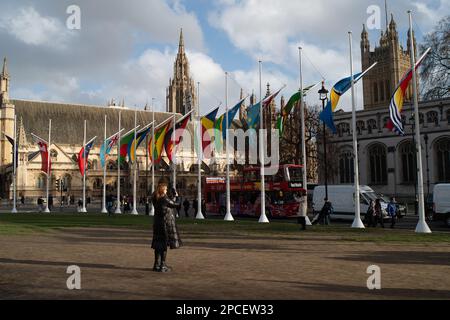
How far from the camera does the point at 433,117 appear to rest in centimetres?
5678

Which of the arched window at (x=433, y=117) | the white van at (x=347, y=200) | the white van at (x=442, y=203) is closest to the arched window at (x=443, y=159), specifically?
the arched window at (x=433, y=117)

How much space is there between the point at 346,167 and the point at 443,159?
42.7 ft

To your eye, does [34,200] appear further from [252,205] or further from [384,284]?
[384,284]

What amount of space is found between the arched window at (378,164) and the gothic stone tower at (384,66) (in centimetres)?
4266

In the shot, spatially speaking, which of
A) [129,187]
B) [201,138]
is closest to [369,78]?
[129,187]

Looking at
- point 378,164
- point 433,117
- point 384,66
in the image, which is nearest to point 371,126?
point 378,164

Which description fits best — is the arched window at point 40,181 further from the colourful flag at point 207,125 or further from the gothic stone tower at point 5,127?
the colourful flag at point 207,125

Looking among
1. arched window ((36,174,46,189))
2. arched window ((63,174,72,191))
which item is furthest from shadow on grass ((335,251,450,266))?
arched window ((36,174,46,189))

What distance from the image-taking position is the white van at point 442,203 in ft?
79.2

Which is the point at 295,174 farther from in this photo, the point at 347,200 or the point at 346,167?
the point at 346,167

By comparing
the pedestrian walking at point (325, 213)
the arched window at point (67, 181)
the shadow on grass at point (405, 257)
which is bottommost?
the shadow on grass at point (405, 257)

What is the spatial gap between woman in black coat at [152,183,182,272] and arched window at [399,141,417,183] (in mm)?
52009

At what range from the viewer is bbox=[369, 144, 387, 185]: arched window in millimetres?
60344

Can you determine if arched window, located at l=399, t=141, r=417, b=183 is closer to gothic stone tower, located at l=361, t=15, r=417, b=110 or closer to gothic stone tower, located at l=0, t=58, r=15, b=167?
gothic stone tower, located at l=361, t=15, r=417, b=110
